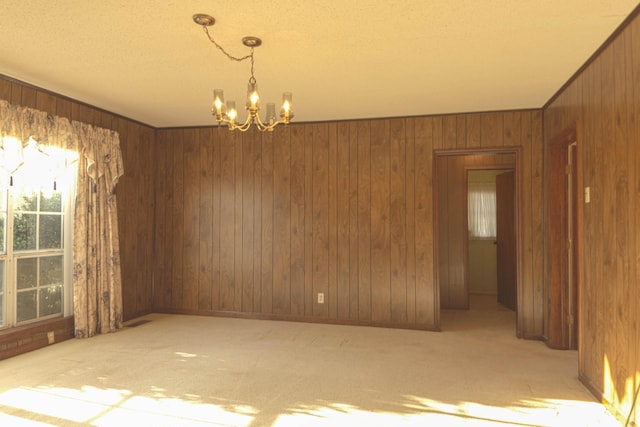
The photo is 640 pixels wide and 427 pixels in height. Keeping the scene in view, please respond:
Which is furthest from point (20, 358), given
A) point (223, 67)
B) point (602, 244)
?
point (602, 244)

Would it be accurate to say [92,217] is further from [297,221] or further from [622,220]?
[622,220]

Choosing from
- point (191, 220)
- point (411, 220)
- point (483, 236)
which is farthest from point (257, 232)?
point (483, 236)

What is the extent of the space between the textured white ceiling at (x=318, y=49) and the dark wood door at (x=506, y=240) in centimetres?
192

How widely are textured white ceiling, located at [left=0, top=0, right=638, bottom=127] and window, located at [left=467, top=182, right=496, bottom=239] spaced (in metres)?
3.41

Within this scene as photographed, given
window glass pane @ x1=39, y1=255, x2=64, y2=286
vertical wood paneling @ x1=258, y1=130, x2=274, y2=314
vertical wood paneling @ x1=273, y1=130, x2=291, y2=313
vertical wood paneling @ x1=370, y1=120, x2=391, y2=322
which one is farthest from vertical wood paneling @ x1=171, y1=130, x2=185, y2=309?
vertical wood paneling @ x1=370, y1=120, x2=391, y2=322

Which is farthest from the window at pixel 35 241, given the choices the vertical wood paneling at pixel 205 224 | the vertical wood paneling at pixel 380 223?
the vertical wood paneling at pixel 380 223

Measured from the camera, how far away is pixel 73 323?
14.5 ft

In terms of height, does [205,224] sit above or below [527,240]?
above

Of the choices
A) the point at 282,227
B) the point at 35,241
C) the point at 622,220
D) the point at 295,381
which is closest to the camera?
the point at 622,220

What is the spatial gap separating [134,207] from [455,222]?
4.45 metres

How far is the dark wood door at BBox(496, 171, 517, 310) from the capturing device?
19.7 ft

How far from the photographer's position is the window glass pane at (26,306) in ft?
12.9

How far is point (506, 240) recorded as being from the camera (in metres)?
6.28

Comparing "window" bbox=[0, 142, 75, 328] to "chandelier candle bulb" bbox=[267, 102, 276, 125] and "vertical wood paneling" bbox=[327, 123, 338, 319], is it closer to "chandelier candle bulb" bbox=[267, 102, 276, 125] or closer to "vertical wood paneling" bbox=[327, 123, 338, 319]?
"chandelier candle bulb" bbox=[267, 102, 276, 125]
